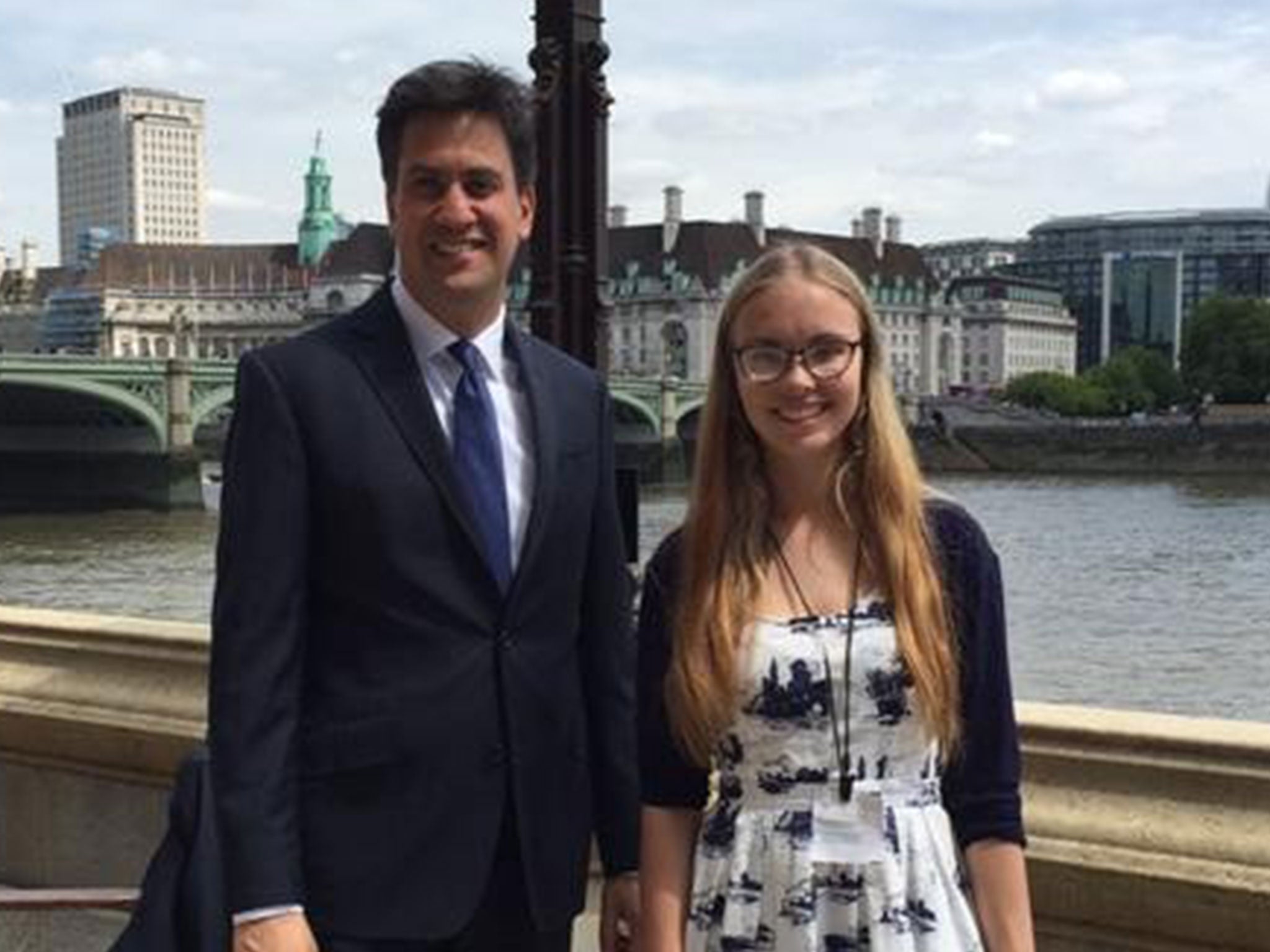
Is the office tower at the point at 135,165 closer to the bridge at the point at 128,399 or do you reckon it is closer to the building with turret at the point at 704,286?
the building with turret at the point at 704,286

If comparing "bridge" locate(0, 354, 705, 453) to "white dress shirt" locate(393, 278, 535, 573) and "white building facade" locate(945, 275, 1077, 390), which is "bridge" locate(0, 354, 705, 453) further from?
"white building facade" locate(945, 275, 1077, 390)

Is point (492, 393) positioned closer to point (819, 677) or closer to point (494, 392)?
point (494, 392)

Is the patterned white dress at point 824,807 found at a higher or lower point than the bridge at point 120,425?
higher

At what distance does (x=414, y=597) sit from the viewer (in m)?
1.84

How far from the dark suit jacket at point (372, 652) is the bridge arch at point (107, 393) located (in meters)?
33.4

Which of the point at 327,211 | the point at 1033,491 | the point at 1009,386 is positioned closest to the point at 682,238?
the point at 1009,386

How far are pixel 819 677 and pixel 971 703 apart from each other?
16 cm

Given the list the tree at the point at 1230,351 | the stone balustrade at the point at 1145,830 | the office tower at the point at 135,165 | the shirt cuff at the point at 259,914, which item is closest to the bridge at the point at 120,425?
the stone balustrade at the point at 1145,830

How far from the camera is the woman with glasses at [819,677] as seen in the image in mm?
1697

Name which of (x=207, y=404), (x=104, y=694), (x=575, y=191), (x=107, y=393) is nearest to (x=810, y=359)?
(x=575, y=191)

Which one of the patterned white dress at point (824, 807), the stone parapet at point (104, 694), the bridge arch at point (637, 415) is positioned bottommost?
the bridge arch at point (637, 415)

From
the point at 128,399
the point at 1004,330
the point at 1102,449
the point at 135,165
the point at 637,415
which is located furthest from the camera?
the point at 135,165

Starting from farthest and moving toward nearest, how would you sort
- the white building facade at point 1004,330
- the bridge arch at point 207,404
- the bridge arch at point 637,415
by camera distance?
the white building facade at point 1004,330 → the bridge arch at point 637,415 → the bridge arch at point 207,404

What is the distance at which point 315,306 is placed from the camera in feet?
318
